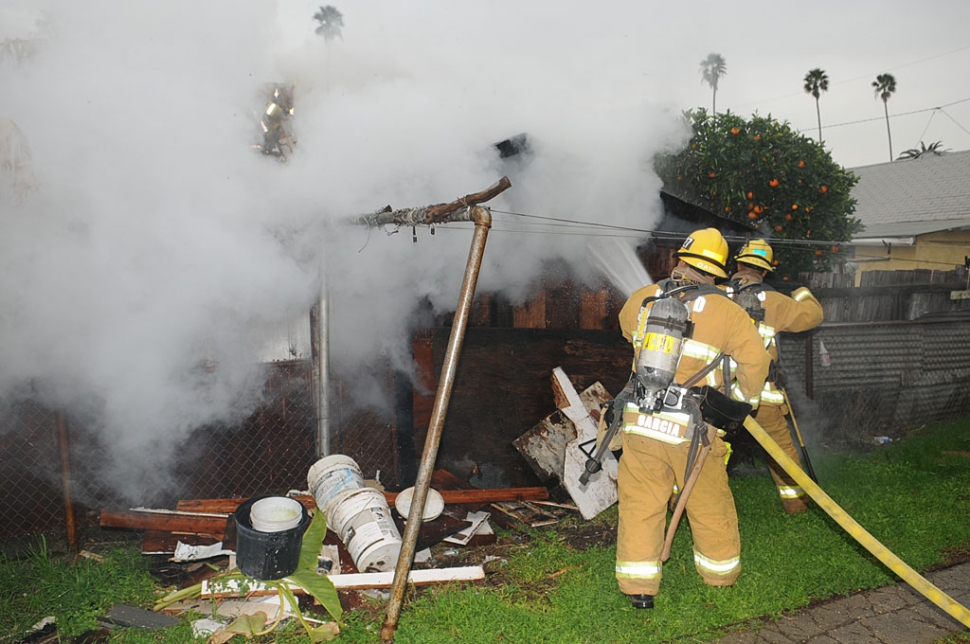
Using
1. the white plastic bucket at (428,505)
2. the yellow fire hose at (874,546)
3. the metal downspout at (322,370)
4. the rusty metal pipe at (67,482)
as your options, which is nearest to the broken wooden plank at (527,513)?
the white plastic bucket at (428,505)

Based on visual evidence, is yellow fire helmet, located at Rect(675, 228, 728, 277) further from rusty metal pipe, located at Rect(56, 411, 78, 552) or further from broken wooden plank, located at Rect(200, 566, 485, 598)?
rusty metal pipe, located at Rect(56, 411, 78, 552)

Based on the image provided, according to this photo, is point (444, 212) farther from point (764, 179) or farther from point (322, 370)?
point (764, 179)

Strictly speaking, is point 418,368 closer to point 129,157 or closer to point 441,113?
point 441,113

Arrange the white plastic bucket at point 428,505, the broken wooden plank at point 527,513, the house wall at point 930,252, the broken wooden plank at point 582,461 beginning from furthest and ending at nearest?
the house wall at point 930,252 → the broken wooden plank at point 582,461 → the broken wooden plank at point 527,513 → the white plastic bucket at point 428,505

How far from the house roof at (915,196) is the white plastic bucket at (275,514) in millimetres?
17738

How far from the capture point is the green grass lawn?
3596 millimetres

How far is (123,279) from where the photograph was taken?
454cm

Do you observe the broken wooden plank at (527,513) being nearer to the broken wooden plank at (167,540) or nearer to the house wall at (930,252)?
the broken wooden plank at (167,540)

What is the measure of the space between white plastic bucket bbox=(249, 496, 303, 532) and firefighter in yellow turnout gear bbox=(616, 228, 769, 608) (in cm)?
200

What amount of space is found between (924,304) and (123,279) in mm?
9833

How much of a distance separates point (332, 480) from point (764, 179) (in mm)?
5852

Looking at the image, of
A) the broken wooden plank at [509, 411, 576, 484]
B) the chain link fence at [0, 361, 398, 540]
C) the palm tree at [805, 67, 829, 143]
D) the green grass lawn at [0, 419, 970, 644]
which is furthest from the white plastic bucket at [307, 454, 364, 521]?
the palm tree at [805, 67, 829, 143]

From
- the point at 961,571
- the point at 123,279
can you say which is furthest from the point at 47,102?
the point at 961,571

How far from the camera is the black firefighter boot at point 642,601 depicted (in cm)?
372
